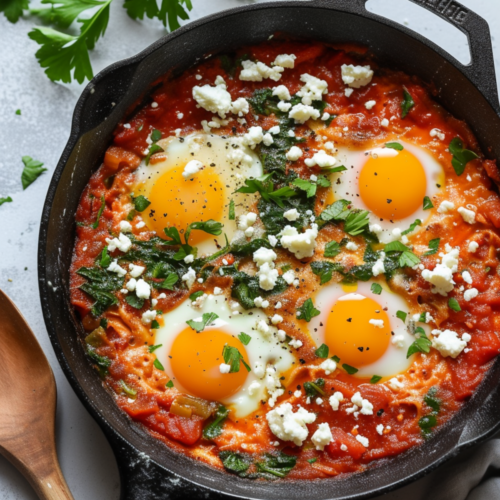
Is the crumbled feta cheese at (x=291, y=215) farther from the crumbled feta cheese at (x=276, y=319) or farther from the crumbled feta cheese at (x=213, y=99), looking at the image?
the crumbled feta cheese at (x=213, y=99)

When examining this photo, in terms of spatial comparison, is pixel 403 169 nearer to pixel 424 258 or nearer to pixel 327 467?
pixel 424 258

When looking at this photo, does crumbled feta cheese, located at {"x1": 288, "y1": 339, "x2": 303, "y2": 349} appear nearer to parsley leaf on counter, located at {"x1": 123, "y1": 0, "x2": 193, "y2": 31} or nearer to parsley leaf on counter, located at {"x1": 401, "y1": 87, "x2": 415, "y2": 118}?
parsley leaf on counter, located at {"x1": 401, "y1": 87, "x2": 415, "y2": 118}

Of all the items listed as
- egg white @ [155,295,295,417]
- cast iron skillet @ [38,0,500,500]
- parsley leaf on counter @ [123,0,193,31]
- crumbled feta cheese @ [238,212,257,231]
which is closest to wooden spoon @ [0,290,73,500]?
cast iron skillet @ [38,0,500,500]

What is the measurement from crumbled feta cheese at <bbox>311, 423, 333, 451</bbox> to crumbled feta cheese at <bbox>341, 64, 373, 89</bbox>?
6.99ft

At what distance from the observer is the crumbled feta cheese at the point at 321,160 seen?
12.3 ft

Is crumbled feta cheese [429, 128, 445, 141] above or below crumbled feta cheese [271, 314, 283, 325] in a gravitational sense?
above

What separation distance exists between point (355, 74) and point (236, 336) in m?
1.81

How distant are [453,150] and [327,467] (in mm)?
2104

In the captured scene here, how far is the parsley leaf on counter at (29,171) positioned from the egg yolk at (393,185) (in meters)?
2.07

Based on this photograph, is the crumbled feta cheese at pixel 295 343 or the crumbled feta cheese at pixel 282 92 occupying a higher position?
the crumbled feta cheese at pixel 282 92

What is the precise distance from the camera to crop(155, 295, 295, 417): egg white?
3674mm

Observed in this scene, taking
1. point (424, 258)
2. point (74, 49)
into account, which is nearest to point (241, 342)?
point (424, 258)

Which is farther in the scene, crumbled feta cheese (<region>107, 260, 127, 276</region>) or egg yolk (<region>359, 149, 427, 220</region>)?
egg yolk (<region>359, 149, 427, 220</region>)

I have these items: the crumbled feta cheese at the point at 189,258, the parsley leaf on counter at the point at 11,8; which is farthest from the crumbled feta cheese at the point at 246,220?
the parsley leaf on counter at the point at 11,8
